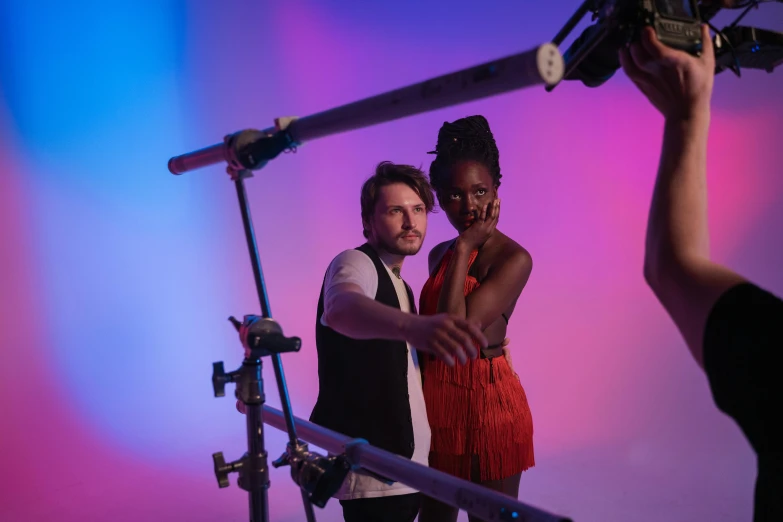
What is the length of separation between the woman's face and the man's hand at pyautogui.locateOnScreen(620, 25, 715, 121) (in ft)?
3.50

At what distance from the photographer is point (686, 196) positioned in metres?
0.60

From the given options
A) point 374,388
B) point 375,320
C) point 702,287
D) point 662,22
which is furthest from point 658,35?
point 374,388

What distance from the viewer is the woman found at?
1557 millimetres

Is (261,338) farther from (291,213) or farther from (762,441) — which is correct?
(291,213)

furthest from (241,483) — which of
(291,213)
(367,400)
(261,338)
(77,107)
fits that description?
(77,107)

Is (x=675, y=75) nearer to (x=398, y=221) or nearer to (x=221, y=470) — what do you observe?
(x=221, y=470)

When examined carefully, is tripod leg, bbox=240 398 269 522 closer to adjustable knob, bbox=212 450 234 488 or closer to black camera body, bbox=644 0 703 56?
adjustable knob, bbox=212 450 234 488

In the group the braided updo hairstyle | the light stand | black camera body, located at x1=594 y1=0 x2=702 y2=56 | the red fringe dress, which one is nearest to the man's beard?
the red fringe dress

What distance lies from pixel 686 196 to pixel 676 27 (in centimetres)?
16

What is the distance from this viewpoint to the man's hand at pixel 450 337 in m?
0.76

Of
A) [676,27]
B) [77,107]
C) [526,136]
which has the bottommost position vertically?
[676,27]

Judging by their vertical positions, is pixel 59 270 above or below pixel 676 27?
above

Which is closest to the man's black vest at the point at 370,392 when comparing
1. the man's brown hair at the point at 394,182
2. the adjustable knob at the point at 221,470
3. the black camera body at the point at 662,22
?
the man's brown hair at the point at 394,182

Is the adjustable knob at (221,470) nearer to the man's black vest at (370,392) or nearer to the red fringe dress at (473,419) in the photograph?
the man's black vest at (370,392)
